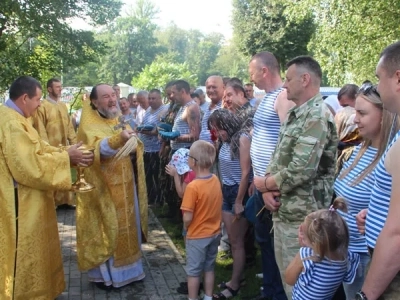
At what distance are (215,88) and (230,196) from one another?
1.79 m

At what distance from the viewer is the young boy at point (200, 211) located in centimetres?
400

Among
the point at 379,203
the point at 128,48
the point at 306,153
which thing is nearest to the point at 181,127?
the point at 306,153

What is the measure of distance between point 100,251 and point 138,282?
581 millimetres

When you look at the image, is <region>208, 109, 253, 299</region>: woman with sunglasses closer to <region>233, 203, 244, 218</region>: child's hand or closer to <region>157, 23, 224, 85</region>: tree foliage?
<region>233, 203, 244, 218</region>: child's hand

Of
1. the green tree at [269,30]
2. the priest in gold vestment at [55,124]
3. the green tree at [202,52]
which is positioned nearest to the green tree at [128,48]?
the green tree at [202,52]

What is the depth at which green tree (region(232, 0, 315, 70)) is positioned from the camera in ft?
106

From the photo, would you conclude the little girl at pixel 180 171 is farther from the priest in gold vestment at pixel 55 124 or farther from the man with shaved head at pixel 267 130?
the priest in gold vestment at pixel 55 124

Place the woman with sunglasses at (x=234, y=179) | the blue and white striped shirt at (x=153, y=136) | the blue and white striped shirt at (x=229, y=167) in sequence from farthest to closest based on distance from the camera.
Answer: the blue and white striped shirt at (x=153, y=136) → the blue and white striped shirt at (x=229, y=167) → the woman with sunglasses at (x=234, y=179)

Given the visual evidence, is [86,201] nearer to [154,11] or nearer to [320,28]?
[320,28]

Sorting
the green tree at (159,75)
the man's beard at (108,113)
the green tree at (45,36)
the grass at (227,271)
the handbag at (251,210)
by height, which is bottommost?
the grass at (227,271)

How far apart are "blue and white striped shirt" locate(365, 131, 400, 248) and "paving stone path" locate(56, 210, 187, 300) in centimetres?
285

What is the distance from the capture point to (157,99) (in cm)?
802

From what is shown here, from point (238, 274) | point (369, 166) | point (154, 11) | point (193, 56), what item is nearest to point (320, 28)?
point (238, 274)

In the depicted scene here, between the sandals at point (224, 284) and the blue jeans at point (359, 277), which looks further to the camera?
the sandals at point (224, 284)
